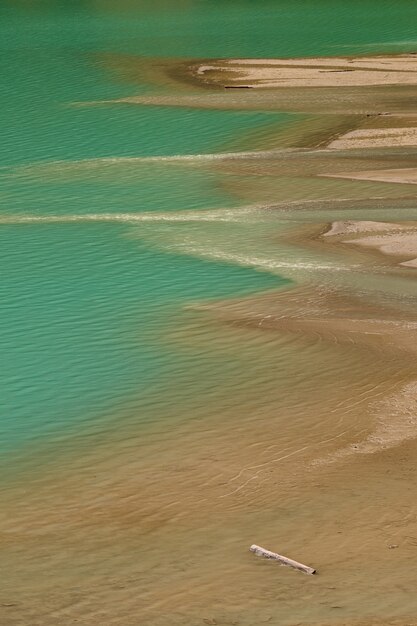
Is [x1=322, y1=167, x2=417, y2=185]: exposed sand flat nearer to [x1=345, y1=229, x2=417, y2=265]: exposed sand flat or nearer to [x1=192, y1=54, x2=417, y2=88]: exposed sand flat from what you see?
[x1=345, y1=229, x2=417, y2=265]: exposed sand flat

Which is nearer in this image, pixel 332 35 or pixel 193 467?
pixel 193 467

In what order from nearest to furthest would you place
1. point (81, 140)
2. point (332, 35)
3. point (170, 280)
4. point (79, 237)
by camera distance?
point (170, 280) → point (79, 237) → point (81, 140) → point (332, 35)

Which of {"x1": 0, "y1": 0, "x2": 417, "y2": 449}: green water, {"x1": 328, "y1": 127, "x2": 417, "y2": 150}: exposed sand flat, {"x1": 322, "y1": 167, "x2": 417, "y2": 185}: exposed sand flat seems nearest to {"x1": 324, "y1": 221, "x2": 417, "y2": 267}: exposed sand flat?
{"x1": 0, "y1": 0, "x2": 417, "y2": 449}: green water

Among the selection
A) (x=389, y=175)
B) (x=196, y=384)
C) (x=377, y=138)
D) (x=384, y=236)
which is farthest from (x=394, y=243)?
(x=377, y=138)

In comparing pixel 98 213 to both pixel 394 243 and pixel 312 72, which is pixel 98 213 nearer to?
pixel 394 243

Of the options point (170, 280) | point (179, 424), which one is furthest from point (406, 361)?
point (170, 280)

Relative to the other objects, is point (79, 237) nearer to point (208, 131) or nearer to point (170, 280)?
point (170, 280)

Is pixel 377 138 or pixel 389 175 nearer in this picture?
pixel 389 175
